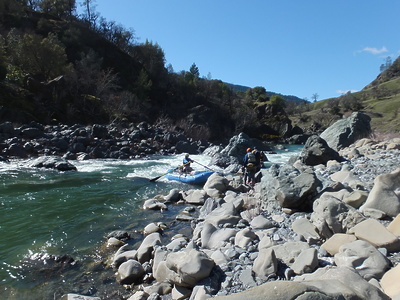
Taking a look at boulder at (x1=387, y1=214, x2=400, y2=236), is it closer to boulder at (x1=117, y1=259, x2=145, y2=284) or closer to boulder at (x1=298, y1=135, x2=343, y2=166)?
boulder at (x1=117, y1=259, x2=145, y2=284)

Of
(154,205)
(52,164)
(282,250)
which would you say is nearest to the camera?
(282,250)

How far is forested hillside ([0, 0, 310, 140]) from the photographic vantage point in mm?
31141

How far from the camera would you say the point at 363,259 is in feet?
12.1

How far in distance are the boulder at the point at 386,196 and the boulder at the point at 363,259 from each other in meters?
1.64

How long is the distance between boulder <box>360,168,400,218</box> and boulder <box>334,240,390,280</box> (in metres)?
1.64

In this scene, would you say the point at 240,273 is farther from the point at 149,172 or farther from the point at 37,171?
the point at 37,171

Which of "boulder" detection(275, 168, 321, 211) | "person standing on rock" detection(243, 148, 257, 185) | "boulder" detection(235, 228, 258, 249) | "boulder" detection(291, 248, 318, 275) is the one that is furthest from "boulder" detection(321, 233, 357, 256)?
"person standing on rock" detection(243, 148, 257, 185)

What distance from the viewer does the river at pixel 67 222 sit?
205 inches

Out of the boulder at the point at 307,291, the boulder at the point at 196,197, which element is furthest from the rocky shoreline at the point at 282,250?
the boulder at the point at 196,197

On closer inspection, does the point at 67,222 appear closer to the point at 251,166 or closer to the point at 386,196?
the point at 251,166

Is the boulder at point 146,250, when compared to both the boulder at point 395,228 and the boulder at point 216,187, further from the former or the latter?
the boulder at point 216,187

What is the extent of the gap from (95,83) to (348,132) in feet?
102

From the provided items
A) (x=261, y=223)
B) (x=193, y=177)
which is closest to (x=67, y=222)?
(x=261, y=223)

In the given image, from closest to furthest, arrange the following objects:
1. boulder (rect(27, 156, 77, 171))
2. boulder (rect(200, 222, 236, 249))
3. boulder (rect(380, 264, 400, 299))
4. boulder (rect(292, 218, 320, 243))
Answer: boulder (rect(380, 264, 400, 299)), boulder (rect(292, 218, 320, 243)), boulder (rect(200, 222, 236, 249)), boulder (rect(27, 156, 77, 171))
